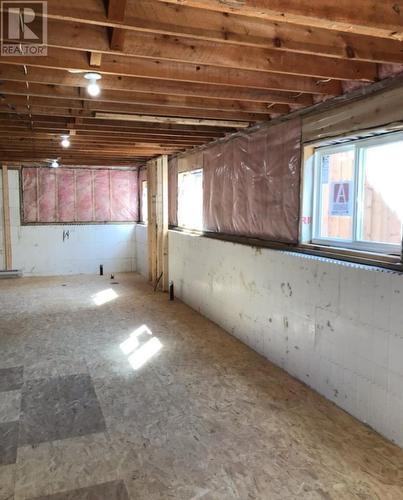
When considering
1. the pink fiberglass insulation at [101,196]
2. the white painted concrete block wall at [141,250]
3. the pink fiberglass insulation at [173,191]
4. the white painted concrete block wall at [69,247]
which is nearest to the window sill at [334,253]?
the pink fiberglass insulation at [173,191]

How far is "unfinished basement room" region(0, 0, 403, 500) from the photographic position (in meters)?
2.29

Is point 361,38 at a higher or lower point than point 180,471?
higher

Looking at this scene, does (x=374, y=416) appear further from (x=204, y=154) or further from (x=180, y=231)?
(x=180, y=231)

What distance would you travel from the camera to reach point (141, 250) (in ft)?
30.8

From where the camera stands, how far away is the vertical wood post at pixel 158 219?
7402 mm

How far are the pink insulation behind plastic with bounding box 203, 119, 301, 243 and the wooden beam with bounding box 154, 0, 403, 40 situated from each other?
1.73m

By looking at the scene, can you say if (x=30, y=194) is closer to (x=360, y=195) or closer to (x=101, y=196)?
(x=101, y=196)

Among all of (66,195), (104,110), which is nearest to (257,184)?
(104,110)

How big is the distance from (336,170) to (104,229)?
22.4 ft

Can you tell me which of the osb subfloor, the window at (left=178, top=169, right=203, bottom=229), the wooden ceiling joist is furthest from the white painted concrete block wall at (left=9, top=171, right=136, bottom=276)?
the wooden ceiling joist

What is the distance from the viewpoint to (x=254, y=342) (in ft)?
14.8

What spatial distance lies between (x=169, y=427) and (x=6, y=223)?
7262mm

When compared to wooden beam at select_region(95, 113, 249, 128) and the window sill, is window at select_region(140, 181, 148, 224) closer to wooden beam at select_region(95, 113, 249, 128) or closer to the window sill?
the window sill

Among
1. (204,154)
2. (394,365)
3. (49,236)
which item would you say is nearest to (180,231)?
(204,154)
